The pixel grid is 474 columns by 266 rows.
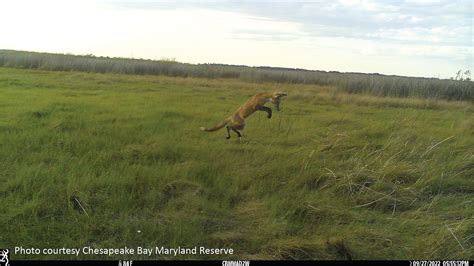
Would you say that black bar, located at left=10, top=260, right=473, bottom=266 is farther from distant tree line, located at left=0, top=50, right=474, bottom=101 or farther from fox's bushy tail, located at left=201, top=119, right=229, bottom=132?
distant tree line, located at left=0, top=50, right=474, bottom=101

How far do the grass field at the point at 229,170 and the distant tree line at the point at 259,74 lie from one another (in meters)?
0.05

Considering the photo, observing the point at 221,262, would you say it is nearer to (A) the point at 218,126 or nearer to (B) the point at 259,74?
Answer: (A) the point at 218,126

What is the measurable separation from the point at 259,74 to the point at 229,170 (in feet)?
2.27

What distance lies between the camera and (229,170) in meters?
2.75

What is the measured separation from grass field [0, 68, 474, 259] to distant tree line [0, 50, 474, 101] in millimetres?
51

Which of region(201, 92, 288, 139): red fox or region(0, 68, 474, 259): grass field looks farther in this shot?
region(201, 92, 288, 139): red fox

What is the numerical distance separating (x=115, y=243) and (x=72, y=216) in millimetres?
317

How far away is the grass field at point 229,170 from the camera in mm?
2562

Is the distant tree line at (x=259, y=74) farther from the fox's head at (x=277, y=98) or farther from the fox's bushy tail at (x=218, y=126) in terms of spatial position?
the fox's bushy tail at (x=218, y=126)

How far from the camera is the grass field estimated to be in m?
2.56
